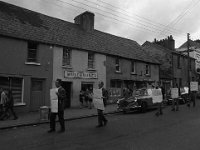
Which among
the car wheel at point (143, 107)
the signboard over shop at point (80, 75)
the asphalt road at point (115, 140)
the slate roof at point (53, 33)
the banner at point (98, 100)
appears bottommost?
the asphalt road at point (115, 140)

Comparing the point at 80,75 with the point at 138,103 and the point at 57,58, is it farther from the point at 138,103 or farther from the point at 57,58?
the point at 138,103

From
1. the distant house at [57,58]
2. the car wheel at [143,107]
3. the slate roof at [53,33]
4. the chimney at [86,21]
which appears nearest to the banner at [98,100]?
the car wheel at [143,107]

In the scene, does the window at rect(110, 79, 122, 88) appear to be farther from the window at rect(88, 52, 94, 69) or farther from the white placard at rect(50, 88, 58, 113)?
the white placard at rect(50, 88, 58, 113)

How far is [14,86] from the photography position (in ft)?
52.9

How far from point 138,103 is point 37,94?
750 cm

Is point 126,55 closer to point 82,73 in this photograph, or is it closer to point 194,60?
point 82,73

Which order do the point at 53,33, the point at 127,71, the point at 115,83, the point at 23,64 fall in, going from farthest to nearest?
the point at 127,71 < the point at 115,83 < the point at 53,33 < the point at 23,64

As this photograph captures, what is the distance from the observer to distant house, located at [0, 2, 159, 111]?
640 inches

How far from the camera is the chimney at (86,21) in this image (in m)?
23.8

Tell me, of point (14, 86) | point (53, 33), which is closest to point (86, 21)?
point (53, 33)

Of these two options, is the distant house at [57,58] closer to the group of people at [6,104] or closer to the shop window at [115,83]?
the shop window at [115,83]

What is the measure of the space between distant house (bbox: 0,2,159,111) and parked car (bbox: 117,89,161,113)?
16.2 feet

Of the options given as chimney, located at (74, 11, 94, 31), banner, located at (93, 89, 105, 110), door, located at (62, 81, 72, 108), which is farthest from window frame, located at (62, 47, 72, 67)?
banner, located at (93, 89, 105, 110)

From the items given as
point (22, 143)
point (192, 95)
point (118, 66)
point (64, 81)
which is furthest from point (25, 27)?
point (192, 95)
